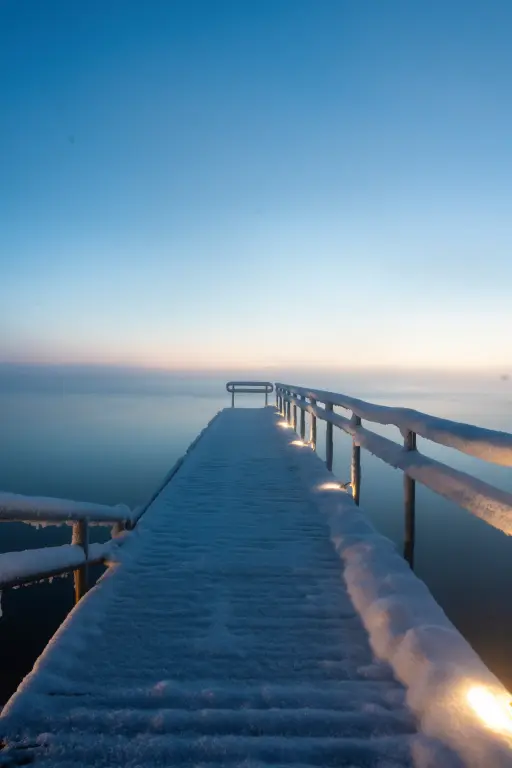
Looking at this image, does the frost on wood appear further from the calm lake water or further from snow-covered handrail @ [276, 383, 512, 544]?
the calm lake water

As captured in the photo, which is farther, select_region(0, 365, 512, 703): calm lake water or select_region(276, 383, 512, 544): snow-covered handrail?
select_region(0, 365, 512, 703): calm lake water

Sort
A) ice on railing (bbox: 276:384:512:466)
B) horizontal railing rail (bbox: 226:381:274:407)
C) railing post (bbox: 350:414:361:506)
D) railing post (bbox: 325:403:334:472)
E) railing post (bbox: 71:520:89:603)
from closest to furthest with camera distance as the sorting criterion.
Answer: ice on railing (bbox: 276:384:512:466) < railing post (bbox: 71:520:89:603) < railing post (bbox: 350:414:361:506) < railing post (bbox: 325:403:334:472) < horizontal railing rail (bbox: 226:381:274:407)

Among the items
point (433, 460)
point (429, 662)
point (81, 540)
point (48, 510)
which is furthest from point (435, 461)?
point (81, 540)

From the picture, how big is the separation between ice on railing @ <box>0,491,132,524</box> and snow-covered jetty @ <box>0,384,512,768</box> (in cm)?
31

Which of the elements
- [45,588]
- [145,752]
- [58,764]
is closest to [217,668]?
[145,752]

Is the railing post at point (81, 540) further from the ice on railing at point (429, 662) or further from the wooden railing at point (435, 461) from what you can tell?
the wooden railing at point (435, 461)

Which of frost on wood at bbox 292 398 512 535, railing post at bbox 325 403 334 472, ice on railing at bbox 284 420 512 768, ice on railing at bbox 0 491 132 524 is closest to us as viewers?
ice on railing at bbox 284 420 512 768

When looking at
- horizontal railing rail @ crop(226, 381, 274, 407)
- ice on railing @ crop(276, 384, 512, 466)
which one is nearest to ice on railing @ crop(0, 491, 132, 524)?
ice on railing @ crop(276, 384, 512, 466)

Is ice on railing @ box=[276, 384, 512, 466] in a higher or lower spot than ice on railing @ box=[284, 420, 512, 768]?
higher

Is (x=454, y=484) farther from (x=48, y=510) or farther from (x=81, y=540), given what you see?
(x=81, y=540)

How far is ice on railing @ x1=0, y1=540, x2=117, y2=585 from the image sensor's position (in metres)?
2.85

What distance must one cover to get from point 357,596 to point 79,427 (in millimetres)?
47479

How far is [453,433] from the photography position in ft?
9.48

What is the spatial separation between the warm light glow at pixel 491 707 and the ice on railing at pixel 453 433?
0.90 metres
